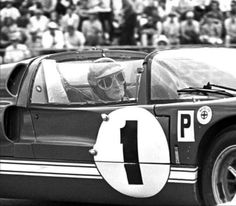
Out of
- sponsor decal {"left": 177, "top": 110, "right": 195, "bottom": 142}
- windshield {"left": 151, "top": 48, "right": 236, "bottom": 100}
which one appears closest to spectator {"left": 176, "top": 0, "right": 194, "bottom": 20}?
windshield {"left": 151, "top": 48, "right": 236, "bottom": 100}

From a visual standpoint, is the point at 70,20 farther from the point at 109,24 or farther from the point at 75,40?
the point at 75,40

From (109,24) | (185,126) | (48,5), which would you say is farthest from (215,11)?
(185,126)

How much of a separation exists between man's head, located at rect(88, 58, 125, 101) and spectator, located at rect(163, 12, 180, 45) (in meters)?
9.22

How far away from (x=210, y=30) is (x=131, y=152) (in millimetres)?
9883

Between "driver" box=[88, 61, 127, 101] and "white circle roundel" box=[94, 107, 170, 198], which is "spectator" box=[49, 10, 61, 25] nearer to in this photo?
"driver" box=[88, 61, 127, 101]

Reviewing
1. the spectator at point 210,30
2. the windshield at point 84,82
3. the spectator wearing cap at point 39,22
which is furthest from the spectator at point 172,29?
the windshield at point 84,82

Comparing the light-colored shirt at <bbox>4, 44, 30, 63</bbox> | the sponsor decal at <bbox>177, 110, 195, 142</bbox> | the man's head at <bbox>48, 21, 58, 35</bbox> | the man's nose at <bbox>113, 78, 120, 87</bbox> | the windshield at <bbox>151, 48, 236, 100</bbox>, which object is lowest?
the light-colored shirt at <bbox>4, 44, 30, 63</bbox>

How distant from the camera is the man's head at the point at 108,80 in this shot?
5668 millimetres

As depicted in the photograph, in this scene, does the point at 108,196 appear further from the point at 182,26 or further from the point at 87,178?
the point at 182,26

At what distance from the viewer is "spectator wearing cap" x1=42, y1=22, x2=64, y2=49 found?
15.6 m

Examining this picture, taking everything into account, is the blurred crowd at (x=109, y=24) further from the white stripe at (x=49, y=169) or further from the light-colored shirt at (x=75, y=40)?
the white stripe at (x=49, y=169)

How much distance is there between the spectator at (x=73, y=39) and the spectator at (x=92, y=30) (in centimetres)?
17

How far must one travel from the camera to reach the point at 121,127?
528 cm

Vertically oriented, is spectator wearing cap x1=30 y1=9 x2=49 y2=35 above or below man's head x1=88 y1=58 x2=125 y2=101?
below
